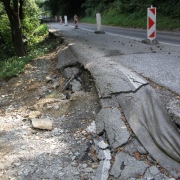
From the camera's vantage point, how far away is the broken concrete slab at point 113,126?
10.9 feet

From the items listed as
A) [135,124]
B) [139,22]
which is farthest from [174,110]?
[139,22]

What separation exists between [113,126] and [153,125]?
592mm

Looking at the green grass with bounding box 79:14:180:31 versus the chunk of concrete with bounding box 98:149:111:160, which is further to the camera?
the green grass with bounding box 79:14:180:31

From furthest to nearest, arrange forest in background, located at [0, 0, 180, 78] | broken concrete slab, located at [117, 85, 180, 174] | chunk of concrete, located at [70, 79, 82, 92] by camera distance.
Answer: forest in background, located at [0, 0, 180, 78], chunk of concrete, located at [70, 79, 82, 92], broken concrete slab, located at [117, 85, 180, 174]

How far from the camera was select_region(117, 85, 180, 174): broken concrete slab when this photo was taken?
2.94m

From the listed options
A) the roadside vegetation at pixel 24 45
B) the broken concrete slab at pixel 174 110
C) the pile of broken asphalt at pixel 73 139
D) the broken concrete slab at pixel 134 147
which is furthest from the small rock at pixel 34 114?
the roadside vegetation at pixel 24 45

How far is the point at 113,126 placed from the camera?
3.57 metres

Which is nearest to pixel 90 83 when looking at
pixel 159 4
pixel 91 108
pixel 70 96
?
pixel 70 96

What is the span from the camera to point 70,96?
502cm

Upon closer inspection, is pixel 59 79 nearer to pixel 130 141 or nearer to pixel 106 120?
pixel 106 120

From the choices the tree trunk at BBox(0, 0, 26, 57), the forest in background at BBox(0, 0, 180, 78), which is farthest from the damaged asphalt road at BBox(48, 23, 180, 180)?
the tree trunk at BBox(0, 0, 26, 57)

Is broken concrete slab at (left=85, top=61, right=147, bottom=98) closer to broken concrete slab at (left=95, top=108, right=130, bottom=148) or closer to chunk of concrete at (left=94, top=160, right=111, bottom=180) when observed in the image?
broken concrete slab at (left=95, top=108, right=130, bottom=148)

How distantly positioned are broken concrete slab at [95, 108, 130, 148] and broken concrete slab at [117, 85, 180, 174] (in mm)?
137

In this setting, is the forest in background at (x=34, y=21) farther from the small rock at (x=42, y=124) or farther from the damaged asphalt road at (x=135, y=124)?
the damaged asphalt road at (x=135, y=124)
